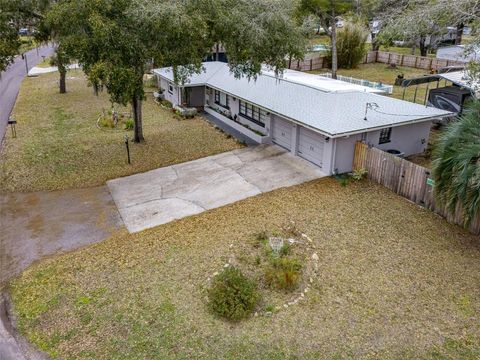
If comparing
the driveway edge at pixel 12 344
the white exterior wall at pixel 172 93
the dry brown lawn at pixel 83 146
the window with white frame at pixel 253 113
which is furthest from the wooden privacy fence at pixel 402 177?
the white exterior wall at pixel 172 93

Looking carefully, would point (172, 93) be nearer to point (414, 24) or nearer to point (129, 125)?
point (129, 125)

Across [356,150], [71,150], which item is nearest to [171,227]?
[356,150]

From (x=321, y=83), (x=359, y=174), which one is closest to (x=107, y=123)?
(x=321, y=83)

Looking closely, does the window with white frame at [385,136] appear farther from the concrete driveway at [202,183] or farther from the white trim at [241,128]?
the white trim at [241,128]

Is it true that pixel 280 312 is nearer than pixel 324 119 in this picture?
Yes

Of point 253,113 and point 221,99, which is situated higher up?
point 221,99

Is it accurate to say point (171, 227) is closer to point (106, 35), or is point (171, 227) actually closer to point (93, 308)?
point (93, 308)
